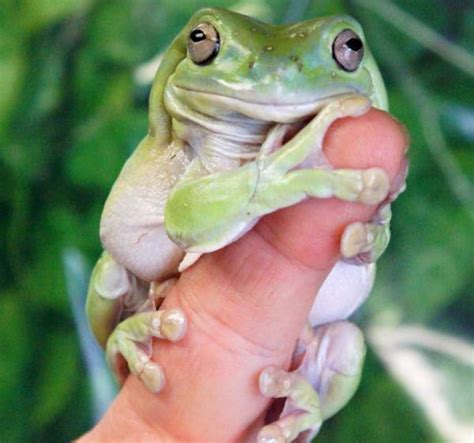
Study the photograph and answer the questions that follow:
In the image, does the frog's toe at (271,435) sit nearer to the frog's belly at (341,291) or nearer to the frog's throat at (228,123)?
the frog's belly at (341,291)

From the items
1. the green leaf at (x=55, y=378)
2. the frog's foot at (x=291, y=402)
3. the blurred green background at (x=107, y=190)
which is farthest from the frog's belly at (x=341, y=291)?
the green leaf at (x=55, y=378)

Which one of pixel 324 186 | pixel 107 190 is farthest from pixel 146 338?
pixel 107 190

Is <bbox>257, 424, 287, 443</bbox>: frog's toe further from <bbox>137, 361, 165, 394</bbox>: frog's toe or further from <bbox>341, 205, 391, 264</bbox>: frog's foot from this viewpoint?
<bbox>341, 205, 391, 264</bbox>: frog's foot

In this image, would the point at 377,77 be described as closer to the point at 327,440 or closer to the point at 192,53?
the point at 192,53

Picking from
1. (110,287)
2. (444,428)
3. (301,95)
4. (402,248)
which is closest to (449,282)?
(402,248)

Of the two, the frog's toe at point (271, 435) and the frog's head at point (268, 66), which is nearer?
the frog's head at point (268, 66)

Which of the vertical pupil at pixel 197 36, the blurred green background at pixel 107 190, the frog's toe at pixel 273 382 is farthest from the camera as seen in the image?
the blurred green background at pixel 107 190

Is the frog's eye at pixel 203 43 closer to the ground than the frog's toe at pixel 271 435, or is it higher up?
higher up

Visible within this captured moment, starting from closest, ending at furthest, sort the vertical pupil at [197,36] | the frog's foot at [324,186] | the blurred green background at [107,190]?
the frog's foot at [324,186], the vertical pupil at [197,36], the blurred green background at [107,190]
